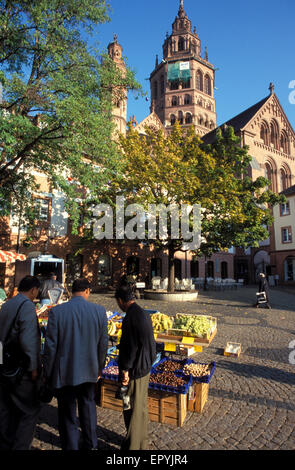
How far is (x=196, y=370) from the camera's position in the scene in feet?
15.1

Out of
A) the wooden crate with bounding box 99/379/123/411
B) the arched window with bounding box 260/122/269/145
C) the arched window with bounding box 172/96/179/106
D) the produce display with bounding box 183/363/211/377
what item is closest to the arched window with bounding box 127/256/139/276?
the produce display with bounding box 183/363/211/377

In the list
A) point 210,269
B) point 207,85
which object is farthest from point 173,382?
point 207,85

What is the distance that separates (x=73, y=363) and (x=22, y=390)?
1.99 ft

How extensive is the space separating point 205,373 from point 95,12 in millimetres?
15762

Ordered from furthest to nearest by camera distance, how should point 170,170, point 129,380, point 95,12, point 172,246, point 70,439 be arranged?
1. point 172,246
2. point 170,170
3. point 95,12
4. point 129,380
5. point 70,439

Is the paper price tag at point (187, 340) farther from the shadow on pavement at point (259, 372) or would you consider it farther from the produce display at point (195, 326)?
the shadow on pavement at point (259, 372)

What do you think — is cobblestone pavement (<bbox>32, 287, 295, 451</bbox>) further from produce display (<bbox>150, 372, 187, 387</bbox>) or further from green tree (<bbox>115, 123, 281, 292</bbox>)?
green tree (<bbox>115, 123, 281, 292</bbox>)

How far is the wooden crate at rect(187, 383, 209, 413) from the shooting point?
13.9 feet

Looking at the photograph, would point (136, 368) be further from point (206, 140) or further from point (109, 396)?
point (206, 140)

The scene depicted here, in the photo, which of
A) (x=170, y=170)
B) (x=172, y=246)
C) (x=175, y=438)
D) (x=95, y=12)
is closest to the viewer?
(x=175, y=438)

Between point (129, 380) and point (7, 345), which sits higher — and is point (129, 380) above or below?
below

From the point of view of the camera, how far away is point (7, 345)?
9.67ft

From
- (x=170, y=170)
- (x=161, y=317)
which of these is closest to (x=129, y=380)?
(x=161, y=317)
